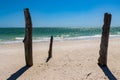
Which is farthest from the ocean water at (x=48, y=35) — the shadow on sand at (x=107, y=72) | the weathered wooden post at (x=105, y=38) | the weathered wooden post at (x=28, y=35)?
the shadow on sand at (x=107, y=72)

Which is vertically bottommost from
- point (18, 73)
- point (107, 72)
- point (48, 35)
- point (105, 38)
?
point (48, 35)

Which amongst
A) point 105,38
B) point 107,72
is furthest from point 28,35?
point 107,72

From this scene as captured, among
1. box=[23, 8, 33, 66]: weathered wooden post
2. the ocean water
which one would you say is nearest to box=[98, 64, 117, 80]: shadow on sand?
box=[23, 8, 33, 66]: weathered wooden post

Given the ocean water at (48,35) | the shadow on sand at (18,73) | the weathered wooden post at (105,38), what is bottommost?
the ocean water at (48,35)

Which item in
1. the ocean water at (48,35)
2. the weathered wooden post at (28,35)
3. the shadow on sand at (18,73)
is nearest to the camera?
the shadow on sand at (18,73)

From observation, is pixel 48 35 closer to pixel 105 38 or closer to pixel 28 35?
pixel 28 35

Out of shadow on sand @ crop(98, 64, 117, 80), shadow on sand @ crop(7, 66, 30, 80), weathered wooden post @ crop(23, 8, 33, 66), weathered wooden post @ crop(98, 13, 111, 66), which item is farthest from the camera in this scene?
weathered wooden post @ crop(23, 8, 33, 66)

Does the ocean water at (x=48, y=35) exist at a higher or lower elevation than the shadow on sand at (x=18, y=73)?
lower

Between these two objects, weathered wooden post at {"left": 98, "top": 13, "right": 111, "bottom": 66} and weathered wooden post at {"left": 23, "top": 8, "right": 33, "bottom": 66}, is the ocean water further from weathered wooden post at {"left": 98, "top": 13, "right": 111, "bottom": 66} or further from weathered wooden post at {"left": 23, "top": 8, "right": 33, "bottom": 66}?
weathered wooden post at {"left": 98, "top": 13, "right": 111, "bottom": 66}

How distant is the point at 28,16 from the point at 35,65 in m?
2.50

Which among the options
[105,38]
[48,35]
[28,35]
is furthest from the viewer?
[48,35]

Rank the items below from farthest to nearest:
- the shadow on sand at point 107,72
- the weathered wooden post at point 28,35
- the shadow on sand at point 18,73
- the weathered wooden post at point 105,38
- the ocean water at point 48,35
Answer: the ocean water at point 48,35, the weathered wooden post at point 28,35, the weathered wooden post at point 105,38, the shadow on sand at point 18,73, the shadow on sand at point 107,72

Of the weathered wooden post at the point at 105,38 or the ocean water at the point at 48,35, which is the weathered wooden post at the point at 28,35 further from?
the ocean water at the point at 48,35

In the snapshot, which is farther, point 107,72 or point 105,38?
point 105,38
